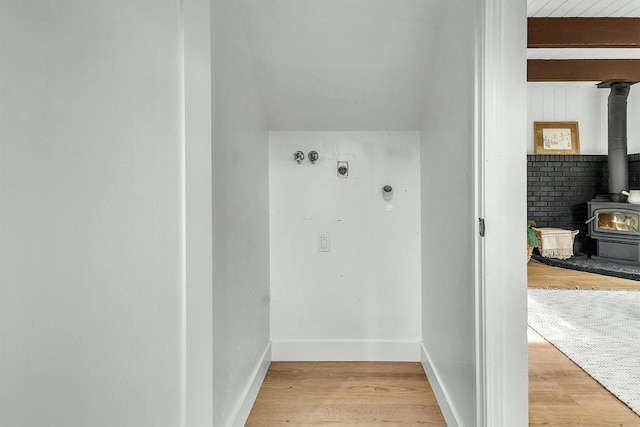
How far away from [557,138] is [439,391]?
5193mm

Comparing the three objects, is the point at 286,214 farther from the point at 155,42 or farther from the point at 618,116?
the point at 618,116

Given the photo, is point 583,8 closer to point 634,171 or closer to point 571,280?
point 571,280

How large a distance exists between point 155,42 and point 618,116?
620 cm

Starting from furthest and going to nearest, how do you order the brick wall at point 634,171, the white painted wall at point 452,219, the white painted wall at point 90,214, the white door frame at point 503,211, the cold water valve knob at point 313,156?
the brick wall at point 634,171, the cold water valve knob at point 313,156, the white painted wall at point 452,219, the white door frame at point 503,211, the white painted wall at point 90,214

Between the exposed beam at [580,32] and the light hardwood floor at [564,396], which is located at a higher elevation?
the exposed beam at [580,32]

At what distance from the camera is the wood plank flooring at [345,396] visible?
1.71 meters

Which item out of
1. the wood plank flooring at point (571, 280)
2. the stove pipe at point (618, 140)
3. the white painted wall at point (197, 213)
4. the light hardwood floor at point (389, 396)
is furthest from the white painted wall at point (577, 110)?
the white painted wall at point (197, 213)

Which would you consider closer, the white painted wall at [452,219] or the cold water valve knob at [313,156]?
the white painted wall at [452,219]

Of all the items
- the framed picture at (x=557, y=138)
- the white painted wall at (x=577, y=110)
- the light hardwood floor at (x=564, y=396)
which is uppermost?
the white painted wall at (x=577, y=110)

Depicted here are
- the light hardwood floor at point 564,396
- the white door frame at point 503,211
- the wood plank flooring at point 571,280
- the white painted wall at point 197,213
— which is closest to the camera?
the white painted wall at point 197,213

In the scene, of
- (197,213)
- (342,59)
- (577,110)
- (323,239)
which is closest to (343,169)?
(323,239)

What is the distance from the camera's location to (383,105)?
7.07 feet

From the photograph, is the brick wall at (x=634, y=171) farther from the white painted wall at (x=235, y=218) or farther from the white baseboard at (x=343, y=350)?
the white painted wall at (x=235, y=218)

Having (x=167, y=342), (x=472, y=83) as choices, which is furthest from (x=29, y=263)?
(x=472, y=83)
